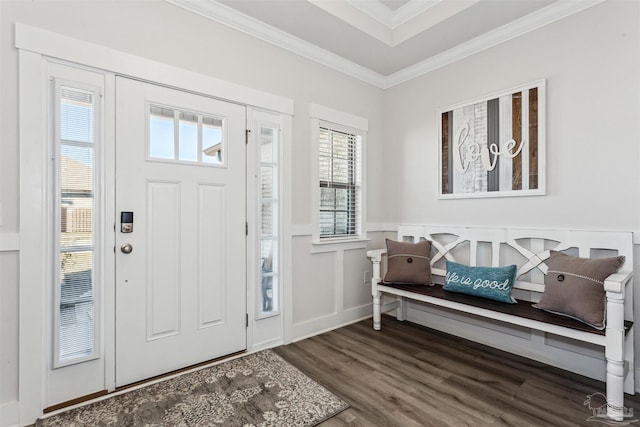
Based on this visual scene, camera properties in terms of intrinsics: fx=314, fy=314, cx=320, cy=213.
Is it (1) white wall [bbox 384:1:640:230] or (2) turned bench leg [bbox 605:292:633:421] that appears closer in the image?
(2) turned bench leg [bbox 605:292:633:421]

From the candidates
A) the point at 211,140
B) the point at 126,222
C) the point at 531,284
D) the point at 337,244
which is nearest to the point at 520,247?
the point at 531,284

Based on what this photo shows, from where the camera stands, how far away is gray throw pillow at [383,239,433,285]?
9.98 feet

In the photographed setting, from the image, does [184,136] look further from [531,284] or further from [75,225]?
[531,284]

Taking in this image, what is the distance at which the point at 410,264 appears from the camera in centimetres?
306

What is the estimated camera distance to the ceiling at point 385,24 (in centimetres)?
244

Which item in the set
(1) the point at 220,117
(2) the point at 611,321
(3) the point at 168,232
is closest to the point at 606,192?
(2) the point at 611,321

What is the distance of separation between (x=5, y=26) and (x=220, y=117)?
124cm

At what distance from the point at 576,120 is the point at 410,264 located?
173 cm

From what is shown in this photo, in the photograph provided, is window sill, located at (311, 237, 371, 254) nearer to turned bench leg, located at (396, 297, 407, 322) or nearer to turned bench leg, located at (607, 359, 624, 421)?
turned bench leg, located at (396, 297, 407, 322)

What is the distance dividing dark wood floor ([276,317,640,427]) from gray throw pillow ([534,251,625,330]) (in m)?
0.55

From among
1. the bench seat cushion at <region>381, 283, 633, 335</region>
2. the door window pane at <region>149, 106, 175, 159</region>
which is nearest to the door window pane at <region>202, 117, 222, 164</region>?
the door window pane at <region>149, 106, 175, 159</region>

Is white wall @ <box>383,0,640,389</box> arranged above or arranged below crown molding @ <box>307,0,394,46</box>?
below

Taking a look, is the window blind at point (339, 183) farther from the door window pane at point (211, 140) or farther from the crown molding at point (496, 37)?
the door window pane at point (211, 140)

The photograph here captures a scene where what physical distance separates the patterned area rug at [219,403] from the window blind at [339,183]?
147 centimetres
